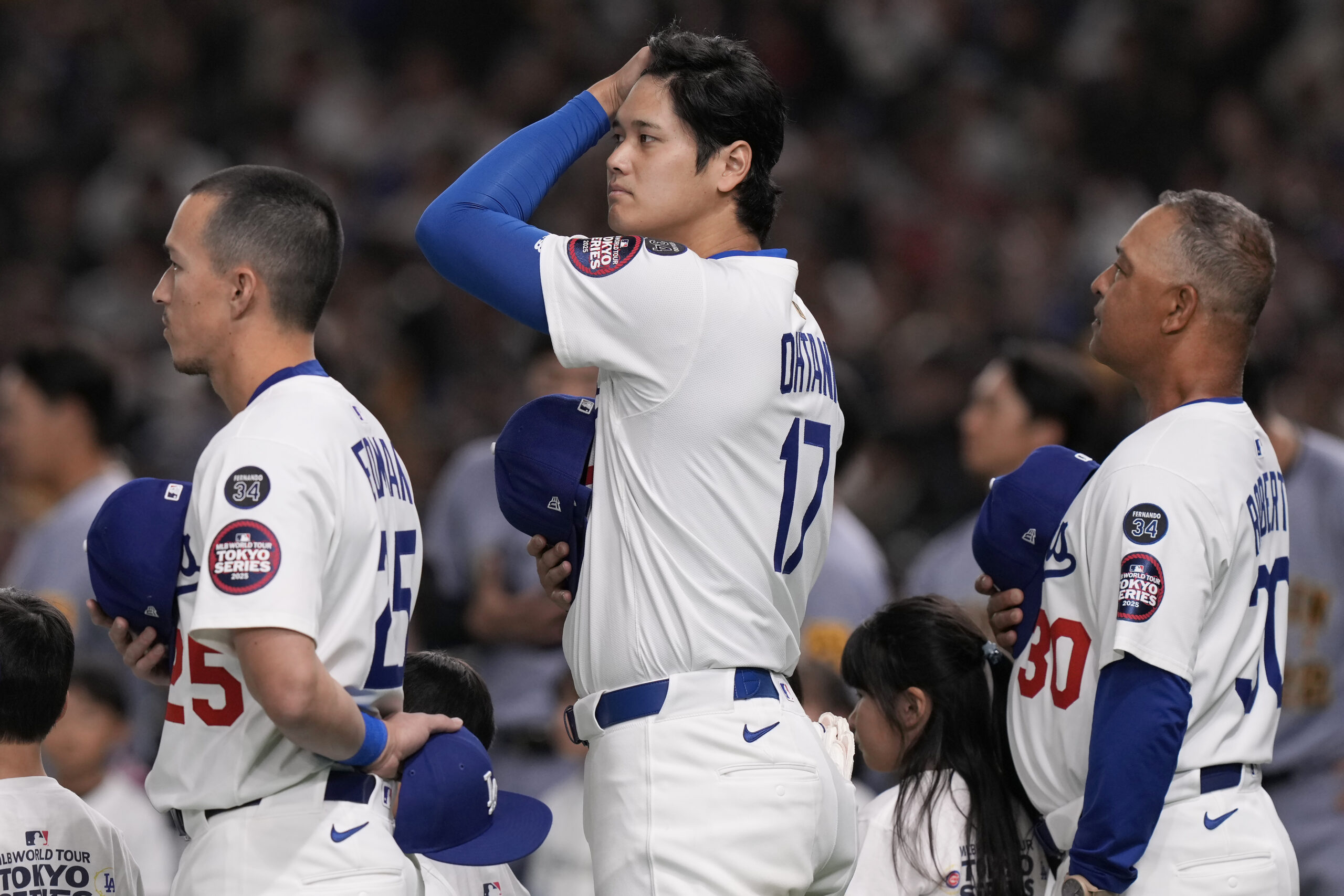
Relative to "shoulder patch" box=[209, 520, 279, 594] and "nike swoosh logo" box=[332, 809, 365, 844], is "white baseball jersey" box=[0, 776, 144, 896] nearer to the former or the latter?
"nike swoosh logo" box=[332, 809, 365, 844]

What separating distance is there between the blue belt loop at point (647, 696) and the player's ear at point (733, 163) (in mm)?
1019

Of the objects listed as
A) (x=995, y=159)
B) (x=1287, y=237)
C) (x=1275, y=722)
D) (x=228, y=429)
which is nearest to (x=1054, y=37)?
(x=995, y=159)

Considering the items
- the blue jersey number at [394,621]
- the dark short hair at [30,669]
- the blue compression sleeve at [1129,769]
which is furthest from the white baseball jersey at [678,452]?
the dark short hair at [30,669]

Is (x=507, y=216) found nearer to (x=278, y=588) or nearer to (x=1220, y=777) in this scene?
(x=278, y=588)

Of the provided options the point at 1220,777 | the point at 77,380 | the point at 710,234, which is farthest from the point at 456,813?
the point at 77,380

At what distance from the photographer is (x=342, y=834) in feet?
9.47

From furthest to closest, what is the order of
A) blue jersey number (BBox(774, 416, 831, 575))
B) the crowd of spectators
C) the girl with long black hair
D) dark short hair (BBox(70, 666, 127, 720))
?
the crowd of spectators
dark short hair (BBox(70, 666, 127, 720))
the girl with long black hair
blue jersey number (BBox(774, 416, 831, 575))

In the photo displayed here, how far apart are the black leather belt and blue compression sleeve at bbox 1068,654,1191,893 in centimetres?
152

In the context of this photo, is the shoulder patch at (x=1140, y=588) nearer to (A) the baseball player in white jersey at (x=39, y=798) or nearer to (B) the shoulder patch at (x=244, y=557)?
(B) the shoulder patch at (x=244, y=557)

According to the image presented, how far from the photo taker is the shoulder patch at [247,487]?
9.14 ft

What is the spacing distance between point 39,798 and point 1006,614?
2285mm

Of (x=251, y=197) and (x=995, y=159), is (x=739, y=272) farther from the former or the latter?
(x=995, y=159)

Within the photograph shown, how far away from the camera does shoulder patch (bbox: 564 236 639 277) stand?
9.84 ft

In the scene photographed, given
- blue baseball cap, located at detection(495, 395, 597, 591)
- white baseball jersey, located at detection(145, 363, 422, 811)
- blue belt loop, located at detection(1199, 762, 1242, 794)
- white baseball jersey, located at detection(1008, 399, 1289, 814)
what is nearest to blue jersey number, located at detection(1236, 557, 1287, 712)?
white baseball jersey, located at detection(1008, 399, 1289, 814)
